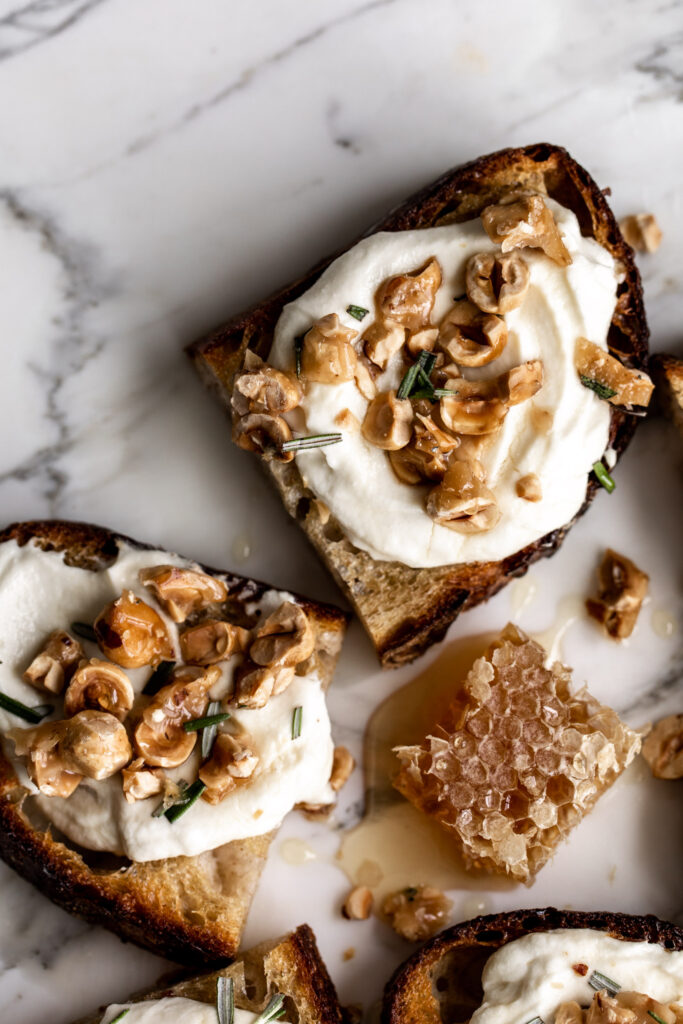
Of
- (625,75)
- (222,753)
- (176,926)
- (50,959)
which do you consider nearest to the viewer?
(222,753)

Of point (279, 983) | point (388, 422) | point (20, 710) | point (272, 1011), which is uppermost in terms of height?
point (388, 422)

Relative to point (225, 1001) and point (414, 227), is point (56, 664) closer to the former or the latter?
point (225, 1001)

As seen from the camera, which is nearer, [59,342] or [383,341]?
[383,341]

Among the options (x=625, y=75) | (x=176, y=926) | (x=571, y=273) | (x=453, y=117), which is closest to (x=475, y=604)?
(x=571, y=273)

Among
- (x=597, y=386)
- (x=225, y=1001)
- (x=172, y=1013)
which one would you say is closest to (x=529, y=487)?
(x=597, y=386)

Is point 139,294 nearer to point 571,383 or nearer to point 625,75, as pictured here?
point 571,383

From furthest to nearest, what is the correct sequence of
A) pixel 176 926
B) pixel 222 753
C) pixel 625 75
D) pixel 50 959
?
pixel 625 75, pixel 50 959, pixel 176 926, pixel 222 753

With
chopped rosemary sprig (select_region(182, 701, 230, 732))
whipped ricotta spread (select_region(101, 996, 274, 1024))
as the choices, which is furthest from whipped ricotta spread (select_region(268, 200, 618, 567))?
whipped ricotta spread (select_region(101, 996, 274, 1024))

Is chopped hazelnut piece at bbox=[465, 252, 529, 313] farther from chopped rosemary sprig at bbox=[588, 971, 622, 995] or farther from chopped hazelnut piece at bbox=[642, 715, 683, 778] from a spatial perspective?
chopped rosemary sprig at bbox=[588, 971, 622, 995]
